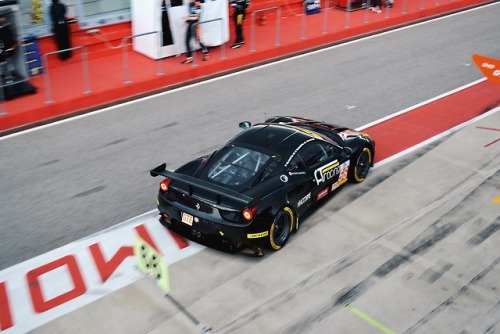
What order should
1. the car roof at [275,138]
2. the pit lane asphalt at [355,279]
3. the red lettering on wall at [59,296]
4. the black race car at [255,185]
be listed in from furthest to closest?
the car roof at [275,138]
the black race car at [255,185]
the red lettering on wall at [59,296]
the pit lane asphalt at [355,279]

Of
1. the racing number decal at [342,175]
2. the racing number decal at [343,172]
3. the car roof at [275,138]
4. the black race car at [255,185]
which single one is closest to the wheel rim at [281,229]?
the black race car at [255,185]

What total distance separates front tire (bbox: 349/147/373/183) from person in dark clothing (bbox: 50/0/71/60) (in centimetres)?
917

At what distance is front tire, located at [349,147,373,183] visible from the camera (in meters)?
10.9

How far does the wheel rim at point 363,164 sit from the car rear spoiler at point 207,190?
320 centimetres

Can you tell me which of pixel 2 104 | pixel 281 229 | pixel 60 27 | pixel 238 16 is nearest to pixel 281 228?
pixel 281 229

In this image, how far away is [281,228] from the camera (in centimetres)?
931

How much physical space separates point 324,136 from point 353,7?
13.0 meters

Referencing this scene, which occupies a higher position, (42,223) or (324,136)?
(324,136)

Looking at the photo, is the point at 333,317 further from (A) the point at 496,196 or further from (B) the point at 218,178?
(A) the point at 496,196

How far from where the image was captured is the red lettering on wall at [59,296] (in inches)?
324

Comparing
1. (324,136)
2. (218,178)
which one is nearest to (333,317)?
(218,178)

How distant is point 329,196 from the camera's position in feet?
34.5

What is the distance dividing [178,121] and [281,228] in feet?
18.0

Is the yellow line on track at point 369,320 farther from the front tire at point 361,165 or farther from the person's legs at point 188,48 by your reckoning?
the person's legs at point 188,48
